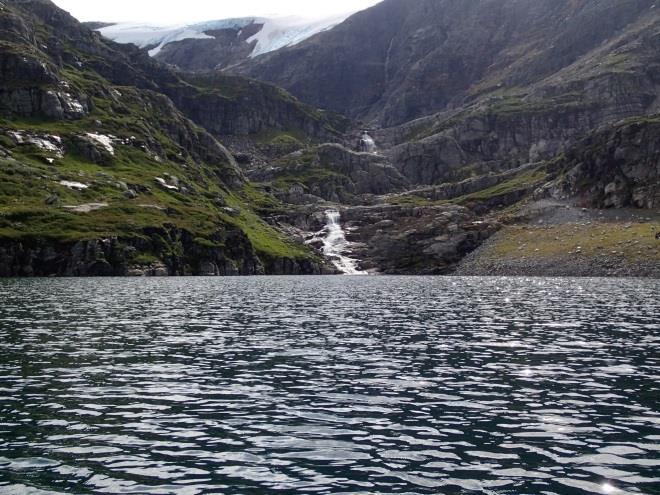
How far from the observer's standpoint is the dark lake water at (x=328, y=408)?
60.6 ft

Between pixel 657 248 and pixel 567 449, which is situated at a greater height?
pixel 657 248

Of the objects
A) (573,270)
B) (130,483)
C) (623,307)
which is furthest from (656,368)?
(573,270)

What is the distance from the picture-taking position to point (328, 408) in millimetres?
26922

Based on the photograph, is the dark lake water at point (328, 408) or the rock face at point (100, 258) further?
the rock face at point (100, 258)

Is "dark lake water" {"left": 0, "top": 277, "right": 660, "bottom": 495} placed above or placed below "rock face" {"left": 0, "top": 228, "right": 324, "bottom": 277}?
below

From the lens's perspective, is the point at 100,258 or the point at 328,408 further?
the point at 100,258

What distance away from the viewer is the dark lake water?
18.5 m

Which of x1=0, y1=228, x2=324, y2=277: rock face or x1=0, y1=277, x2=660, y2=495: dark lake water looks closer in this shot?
x1=0, y1=277, x2=660, y2=495: dark lake water

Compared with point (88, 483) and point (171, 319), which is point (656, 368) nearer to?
point (88, 483)

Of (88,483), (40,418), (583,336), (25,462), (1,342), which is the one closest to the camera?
(88,483)

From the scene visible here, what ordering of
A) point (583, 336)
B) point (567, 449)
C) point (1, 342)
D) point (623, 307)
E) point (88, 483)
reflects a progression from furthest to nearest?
point (623, 307) → point (583, 336) → point (1, 342) → point (567, 449) → point (88, 483)

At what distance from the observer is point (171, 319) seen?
61750 mm

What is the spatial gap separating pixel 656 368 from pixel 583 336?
46.2 ft

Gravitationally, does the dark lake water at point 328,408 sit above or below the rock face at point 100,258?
below
